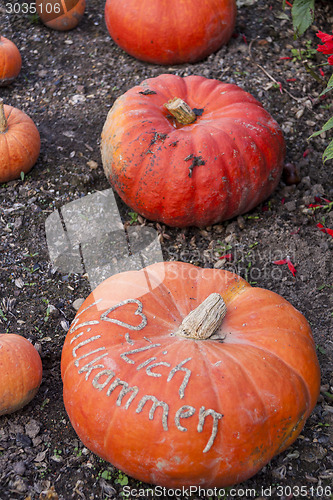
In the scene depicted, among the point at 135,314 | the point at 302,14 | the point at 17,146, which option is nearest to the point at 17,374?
the point at 135,314

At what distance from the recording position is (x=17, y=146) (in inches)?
143

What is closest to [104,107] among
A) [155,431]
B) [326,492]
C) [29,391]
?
[29,391]

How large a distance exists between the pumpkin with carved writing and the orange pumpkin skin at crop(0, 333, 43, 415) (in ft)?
4.26

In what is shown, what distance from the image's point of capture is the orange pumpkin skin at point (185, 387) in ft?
6.92

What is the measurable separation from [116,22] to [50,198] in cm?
171

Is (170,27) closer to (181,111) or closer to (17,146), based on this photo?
(181,111)

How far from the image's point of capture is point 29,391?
100 inches

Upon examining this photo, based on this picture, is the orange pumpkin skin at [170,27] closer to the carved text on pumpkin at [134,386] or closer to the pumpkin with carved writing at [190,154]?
the pumpkin with carved writing at [190,154]

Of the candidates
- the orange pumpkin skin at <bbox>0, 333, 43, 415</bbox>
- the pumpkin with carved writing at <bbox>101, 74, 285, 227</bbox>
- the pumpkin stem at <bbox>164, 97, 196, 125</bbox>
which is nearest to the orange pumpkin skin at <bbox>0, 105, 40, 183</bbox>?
the pumpkin with carved writing at <bbox>101, 74, 285, 227</bbox>

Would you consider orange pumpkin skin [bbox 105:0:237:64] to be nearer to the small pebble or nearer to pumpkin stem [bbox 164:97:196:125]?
pumpkin stem [bbox 164:97:196:125]

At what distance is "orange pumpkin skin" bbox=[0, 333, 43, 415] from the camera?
245 centimetres

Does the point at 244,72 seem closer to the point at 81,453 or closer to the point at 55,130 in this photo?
the point at 55,130

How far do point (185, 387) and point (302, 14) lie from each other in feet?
10.0

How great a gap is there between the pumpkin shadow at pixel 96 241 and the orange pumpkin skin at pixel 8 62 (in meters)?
1.45
